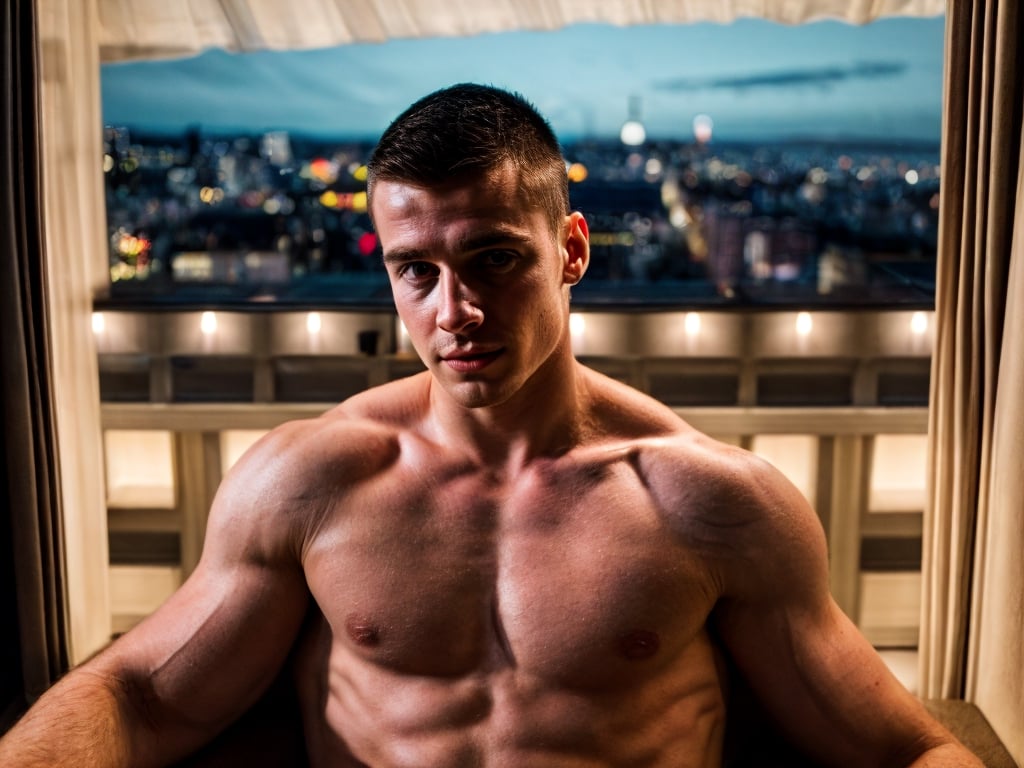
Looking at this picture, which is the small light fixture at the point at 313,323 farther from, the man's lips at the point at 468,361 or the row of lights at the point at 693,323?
the man's lips at the point at 468,361

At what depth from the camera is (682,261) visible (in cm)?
317

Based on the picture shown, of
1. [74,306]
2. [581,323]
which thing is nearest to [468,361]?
[74,306]

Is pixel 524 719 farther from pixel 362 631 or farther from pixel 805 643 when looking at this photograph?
pixel 805 643

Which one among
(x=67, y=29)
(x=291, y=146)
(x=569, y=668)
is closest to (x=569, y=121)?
(x=291, y=146)

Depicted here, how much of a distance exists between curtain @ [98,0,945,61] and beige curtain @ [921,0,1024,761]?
0.68 meters

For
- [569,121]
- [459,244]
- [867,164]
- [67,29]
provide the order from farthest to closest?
[867,164] < [569,121] < [67,29] < [459,244]

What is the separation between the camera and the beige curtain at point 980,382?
1.47 metres

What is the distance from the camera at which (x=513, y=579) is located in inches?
46.8

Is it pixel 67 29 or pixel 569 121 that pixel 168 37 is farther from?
pixel 569 121

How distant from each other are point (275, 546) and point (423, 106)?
506mm

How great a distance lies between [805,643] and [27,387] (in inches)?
49.8

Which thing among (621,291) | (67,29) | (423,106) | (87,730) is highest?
(67,29)

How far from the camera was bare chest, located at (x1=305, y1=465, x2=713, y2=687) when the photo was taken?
116cm

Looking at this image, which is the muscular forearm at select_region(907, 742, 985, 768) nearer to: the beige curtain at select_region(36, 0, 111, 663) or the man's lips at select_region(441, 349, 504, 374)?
the man's lips at select_region(441, 349, 504, 374)
